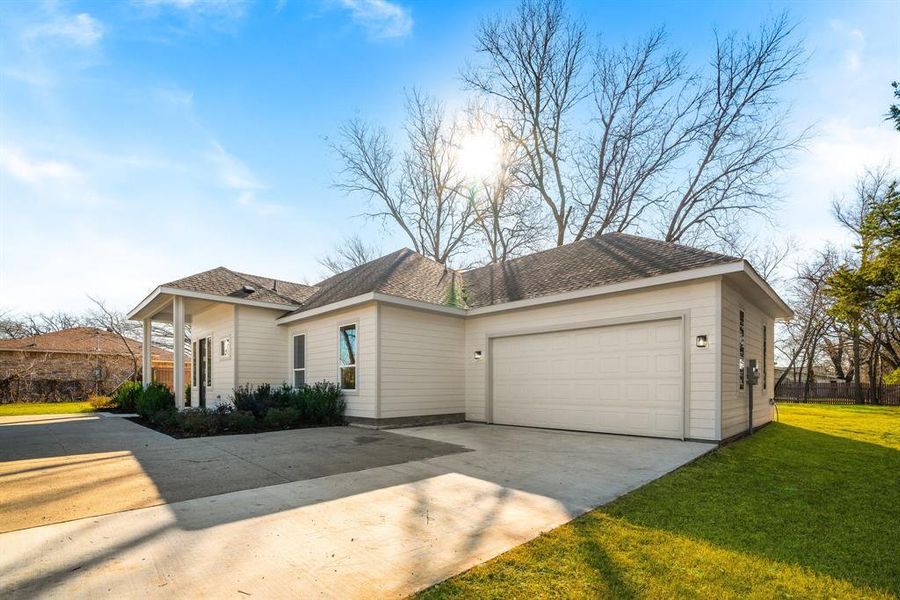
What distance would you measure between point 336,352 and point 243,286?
392 cm

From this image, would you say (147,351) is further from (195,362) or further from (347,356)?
(347,356)

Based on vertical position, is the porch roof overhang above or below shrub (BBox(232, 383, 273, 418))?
above

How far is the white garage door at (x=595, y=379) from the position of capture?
7.66 m

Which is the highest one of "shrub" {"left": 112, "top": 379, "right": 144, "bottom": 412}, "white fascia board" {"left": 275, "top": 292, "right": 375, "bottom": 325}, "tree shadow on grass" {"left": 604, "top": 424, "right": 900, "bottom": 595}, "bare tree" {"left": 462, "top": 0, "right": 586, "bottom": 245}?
"bare tree" {"left": 462, "top": 0, "right": 586, "bottom": 245}

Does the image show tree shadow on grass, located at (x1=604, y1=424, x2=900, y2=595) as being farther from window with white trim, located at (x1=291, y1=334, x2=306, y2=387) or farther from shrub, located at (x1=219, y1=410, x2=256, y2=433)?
window with white trim, located at (x1=291, y1=334, x2=306, y2=387)

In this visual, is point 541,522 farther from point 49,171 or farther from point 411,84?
point 411,84

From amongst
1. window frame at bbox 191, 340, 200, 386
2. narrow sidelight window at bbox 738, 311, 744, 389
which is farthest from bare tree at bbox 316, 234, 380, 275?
narrow sidelight window at bbox 738, 311, 744, 389

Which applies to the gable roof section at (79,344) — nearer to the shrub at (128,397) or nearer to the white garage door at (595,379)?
the shrub at (128,397)

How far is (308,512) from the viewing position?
12.6 feet

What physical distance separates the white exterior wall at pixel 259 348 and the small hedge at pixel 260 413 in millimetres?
555

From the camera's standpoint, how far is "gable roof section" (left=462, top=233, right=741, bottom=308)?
810cm

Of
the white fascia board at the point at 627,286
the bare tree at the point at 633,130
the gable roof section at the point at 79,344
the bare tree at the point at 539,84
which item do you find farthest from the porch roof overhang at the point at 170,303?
the bare tree at the point at 633,130

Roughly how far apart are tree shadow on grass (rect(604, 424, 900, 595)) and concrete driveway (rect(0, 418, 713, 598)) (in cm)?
46

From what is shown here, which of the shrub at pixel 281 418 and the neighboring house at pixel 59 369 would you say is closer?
the shrub at pixel 281 418
